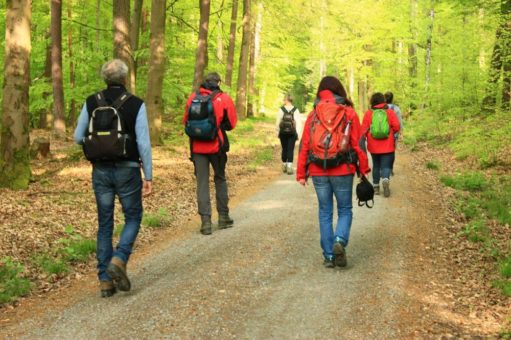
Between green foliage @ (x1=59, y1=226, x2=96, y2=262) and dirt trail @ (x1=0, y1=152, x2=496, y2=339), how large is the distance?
0.78 m

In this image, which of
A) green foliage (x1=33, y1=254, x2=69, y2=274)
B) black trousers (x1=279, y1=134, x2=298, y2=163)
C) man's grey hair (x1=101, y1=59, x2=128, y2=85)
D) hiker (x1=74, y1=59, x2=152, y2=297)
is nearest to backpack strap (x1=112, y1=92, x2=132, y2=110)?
hiker (x1=74, y1=59, x2=152, y2=297)

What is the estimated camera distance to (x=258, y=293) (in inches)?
211

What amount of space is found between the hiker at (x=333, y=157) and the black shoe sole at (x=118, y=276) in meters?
2.42

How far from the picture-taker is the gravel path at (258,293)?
177 inches

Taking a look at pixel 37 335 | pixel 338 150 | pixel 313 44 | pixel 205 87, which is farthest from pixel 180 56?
pixel 313 44

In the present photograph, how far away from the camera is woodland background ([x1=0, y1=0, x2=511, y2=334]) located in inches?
392

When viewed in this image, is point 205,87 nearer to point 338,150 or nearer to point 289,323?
point 338,150

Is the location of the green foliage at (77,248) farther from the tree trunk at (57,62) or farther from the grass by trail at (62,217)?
the tree trunk at (57,62)

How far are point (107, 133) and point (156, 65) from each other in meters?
12.0

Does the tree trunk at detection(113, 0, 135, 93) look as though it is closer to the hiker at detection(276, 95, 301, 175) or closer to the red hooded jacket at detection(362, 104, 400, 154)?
the hiker at detection(276, 95, 301, 175)

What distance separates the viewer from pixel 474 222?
862 cm

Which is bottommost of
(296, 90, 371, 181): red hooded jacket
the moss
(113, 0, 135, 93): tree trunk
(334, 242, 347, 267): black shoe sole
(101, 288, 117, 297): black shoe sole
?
(101, 288, 117, 297): black shoe sole

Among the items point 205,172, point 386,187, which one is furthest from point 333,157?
point 386,187

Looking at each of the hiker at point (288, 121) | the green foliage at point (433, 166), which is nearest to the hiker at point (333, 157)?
the hiker at point (288, 121)
